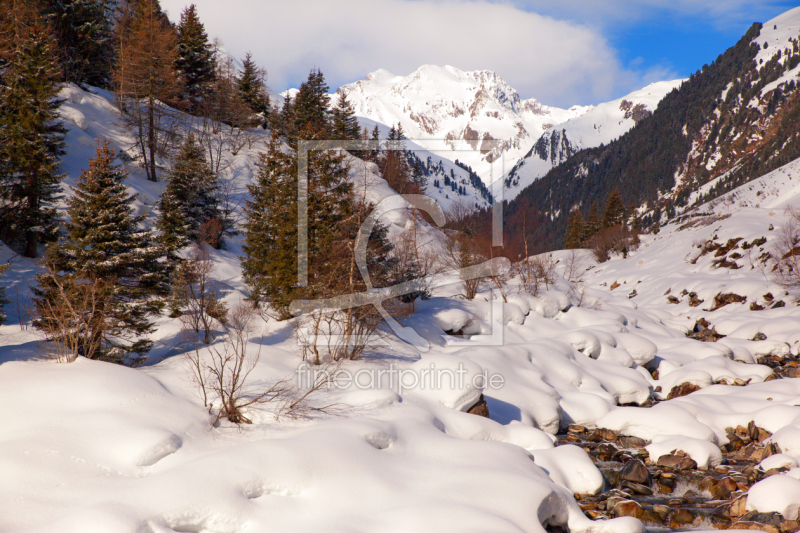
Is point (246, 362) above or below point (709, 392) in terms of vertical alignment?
above

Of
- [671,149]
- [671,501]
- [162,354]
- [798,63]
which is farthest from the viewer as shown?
[671,149]

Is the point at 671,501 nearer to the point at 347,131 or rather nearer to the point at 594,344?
the point at 594,344

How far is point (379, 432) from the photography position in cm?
1091

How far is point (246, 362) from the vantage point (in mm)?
14078

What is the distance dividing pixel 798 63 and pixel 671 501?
202m

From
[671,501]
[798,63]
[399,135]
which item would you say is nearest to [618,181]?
[798,63]

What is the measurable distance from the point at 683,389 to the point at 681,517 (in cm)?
1097

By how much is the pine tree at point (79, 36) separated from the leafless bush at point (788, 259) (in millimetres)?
54999

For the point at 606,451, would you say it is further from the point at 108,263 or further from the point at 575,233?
the point at 575,233

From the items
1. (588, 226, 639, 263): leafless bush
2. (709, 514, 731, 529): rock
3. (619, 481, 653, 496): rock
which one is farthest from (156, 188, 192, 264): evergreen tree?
(588, 226, 639, 263): leafless bush

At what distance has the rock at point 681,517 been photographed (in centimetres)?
1098

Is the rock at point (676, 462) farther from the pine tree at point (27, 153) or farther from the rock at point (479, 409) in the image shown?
the pine tree at point (27, 153)

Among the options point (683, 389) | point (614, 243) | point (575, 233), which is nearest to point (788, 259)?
point (683, 389)

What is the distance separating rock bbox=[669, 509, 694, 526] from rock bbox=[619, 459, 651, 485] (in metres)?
1.63
